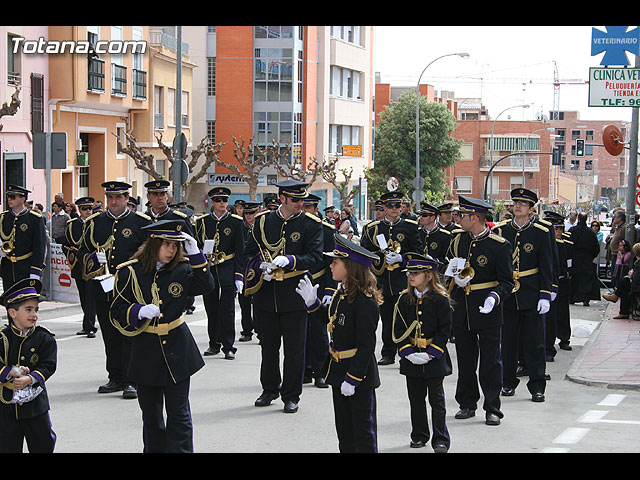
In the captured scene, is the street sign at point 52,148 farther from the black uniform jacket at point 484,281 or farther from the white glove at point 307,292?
the white glove at point 307,292

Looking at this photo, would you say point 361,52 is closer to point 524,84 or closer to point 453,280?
point 453,280

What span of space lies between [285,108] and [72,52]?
22.8 meters

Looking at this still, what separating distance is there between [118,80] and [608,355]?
25.1m

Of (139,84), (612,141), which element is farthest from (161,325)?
(139,84)

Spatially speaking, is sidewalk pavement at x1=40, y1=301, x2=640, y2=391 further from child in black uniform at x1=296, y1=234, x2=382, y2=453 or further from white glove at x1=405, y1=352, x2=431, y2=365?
child in black uniform at x1=296, y1=234, x2=382, y2=453

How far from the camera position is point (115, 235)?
33.2 ft

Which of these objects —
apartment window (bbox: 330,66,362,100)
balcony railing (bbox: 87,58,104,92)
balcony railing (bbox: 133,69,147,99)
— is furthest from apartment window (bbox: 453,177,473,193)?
balcony railing (bbox: 87,58,104,92)

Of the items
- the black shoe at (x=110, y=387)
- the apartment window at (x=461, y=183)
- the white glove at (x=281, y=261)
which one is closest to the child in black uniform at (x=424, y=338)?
the white glove at (x=281, y=261)

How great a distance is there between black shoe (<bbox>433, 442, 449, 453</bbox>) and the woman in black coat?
2.21 metres

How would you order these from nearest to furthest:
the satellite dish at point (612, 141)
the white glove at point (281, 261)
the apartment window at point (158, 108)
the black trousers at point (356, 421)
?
the black trousers at point (356, 421) < the white glove at point (281, 261) < the satellite dish at point (612, 141) < the apartment window at point (158, 108)

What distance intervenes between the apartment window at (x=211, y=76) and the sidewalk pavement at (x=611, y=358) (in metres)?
38.7

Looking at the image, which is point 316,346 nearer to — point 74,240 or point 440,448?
point 440,448

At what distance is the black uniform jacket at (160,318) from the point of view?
6871 mm
